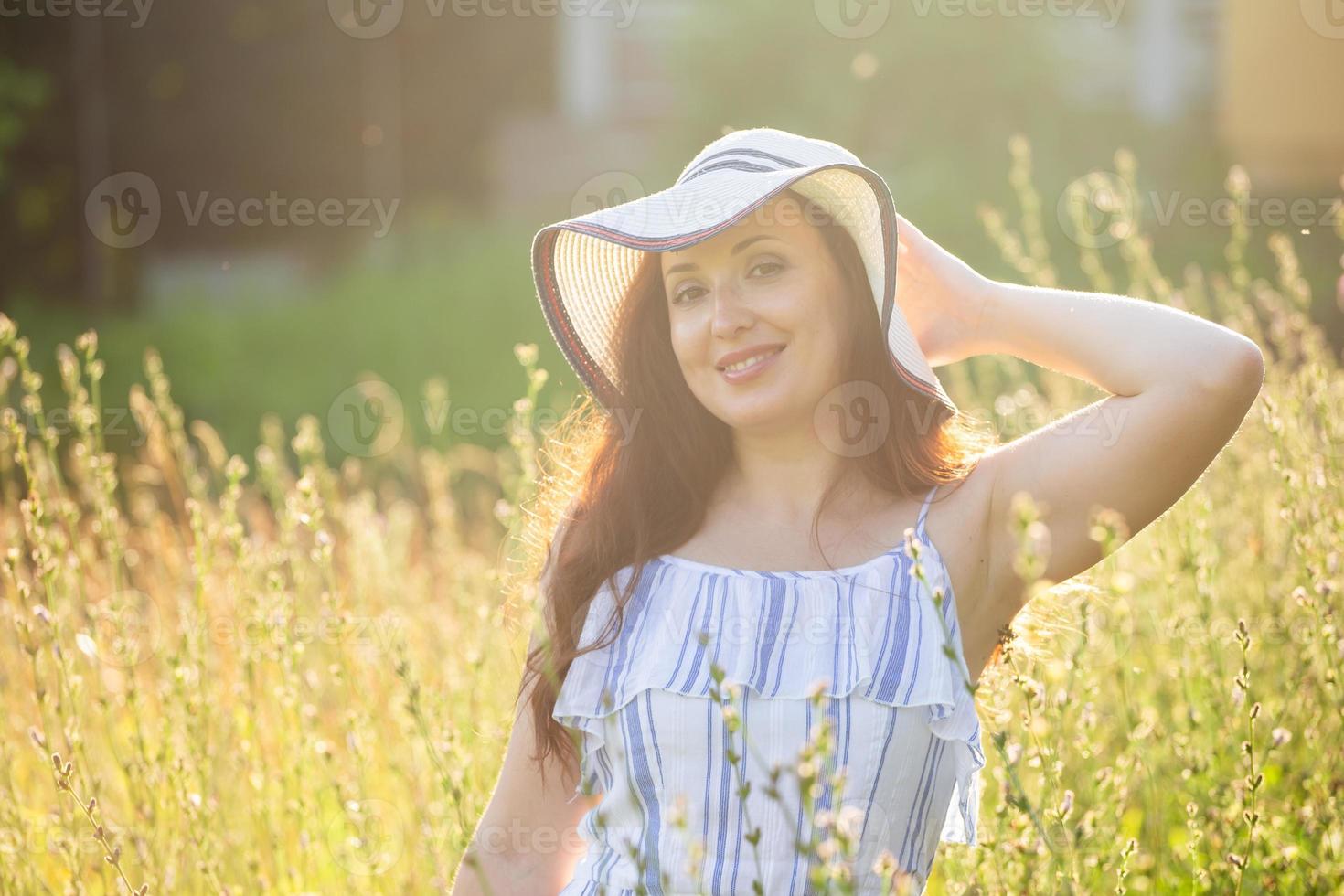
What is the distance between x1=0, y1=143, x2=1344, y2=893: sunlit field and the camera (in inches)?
70.3

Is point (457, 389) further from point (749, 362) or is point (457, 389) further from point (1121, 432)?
point (1121, 432)

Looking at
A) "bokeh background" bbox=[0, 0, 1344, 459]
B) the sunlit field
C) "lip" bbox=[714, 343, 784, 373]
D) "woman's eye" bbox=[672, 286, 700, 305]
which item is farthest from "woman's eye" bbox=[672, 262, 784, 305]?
"bokeh background" bbox=[0, 0, 1344, 459]

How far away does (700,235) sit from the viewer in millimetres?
1842

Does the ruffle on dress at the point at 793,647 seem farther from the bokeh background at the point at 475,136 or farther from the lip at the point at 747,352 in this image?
the bokeh background at the point at 475,136

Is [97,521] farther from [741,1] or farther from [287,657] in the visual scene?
[741,1]

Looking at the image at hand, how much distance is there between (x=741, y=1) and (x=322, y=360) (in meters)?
5.08

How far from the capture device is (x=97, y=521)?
216cm

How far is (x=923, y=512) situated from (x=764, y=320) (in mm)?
362

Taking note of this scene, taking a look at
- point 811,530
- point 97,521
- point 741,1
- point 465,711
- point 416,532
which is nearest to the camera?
point 811,530

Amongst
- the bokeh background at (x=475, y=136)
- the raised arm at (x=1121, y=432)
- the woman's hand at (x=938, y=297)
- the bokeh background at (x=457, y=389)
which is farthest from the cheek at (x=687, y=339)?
the bokeh background at (x=475, y=136)

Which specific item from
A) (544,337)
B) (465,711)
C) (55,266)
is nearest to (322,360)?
(544,337)

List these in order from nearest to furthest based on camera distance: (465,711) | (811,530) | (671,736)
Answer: (671,736) < (811,530) < (465,711)

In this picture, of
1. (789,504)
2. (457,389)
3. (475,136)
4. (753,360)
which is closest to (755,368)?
(753,360)

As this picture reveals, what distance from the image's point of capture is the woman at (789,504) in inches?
68.0
